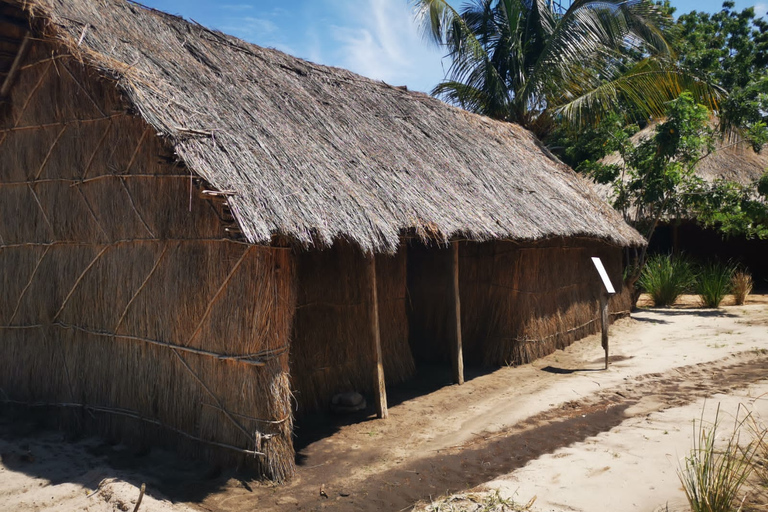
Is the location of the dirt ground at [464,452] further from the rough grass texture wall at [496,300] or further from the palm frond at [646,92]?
the palm frond at [646,92]

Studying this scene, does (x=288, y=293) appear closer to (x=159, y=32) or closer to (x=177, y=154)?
(x=177, y=154)

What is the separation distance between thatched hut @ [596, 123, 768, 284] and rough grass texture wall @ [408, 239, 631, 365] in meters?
5.96

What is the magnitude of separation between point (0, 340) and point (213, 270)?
3.07 meters

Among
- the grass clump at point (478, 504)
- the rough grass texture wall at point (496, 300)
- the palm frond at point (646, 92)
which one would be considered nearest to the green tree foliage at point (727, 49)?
the palm frond at point (646, 92)

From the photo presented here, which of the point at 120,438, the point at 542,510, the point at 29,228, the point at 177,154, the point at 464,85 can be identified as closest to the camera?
the point at 542,510

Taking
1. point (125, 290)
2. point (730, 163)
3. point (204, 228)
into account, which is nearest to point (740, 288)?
point (730, 163)

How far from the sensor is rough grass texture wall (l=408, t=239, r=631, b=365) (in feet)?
26.7

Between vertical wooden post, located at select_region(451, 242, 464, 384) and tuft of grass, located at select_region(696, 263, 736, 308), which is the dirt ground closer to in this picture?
vertical wooden post, located at select_region(451, 242, 464, 384)

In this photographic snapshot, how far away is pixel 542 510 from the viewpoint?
3930 mm

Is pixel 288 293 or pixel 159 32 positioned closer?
pixel 288 293

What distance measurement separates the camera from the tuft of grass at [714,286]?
12.0m

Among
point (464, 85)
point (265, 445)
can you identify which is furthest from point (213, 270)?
point (464, 85)

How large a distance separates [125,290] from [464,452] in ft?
10.8

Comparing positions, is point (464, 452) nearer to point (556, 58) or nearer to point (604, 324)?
point (604, 324)
